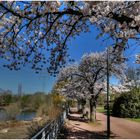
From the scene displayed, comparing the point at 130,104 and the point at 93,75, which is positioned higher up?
the point at 93,75

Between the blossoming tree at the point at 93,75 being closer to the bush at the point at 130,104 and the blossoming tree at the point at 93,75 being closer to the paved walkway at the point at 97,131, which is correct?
the paved walkway at the point at 97,131

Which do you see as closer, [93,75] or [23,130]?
[23,130]

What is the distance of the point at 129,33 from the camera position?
46.2 ft

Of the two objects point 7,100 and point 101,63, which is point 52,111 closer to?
point 101,63

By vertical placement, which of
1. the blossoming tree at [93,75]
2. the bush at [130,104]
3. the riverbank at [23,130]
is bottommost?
the riverbank at [23,130]

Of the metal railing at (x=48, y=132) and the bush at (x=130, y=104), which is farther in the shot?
the bush at (x=130, y=104)

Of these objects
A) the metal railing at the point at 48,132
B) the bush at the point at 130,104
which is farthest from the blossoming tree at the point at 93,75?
the metal railing at the point at 48,132

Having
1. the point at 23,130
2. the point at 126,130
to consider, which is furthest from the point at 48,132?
the point at 23,130

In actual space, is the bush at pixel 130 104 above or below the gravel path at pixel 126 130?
above

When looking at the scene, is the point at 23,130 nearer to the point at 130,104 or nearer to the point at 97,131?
the point at 97,131

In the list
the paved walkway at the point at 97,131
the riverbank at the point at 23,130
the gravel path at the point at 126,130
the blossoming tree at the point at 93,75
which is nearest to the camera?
the riverbank at the point at 23,130

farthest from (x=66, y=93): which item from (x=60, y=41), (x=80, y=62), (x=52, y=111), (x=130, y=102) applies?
(x=60, y=41)

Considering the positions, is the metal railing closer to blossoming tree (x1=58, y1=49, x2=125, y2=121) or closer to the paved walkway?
the paved walkway

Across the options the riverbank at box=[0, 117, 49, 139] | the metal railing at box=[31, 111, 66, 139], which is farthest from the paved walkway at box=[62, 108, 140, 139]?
the metal railing at box=[31, 111, 66, 139]
